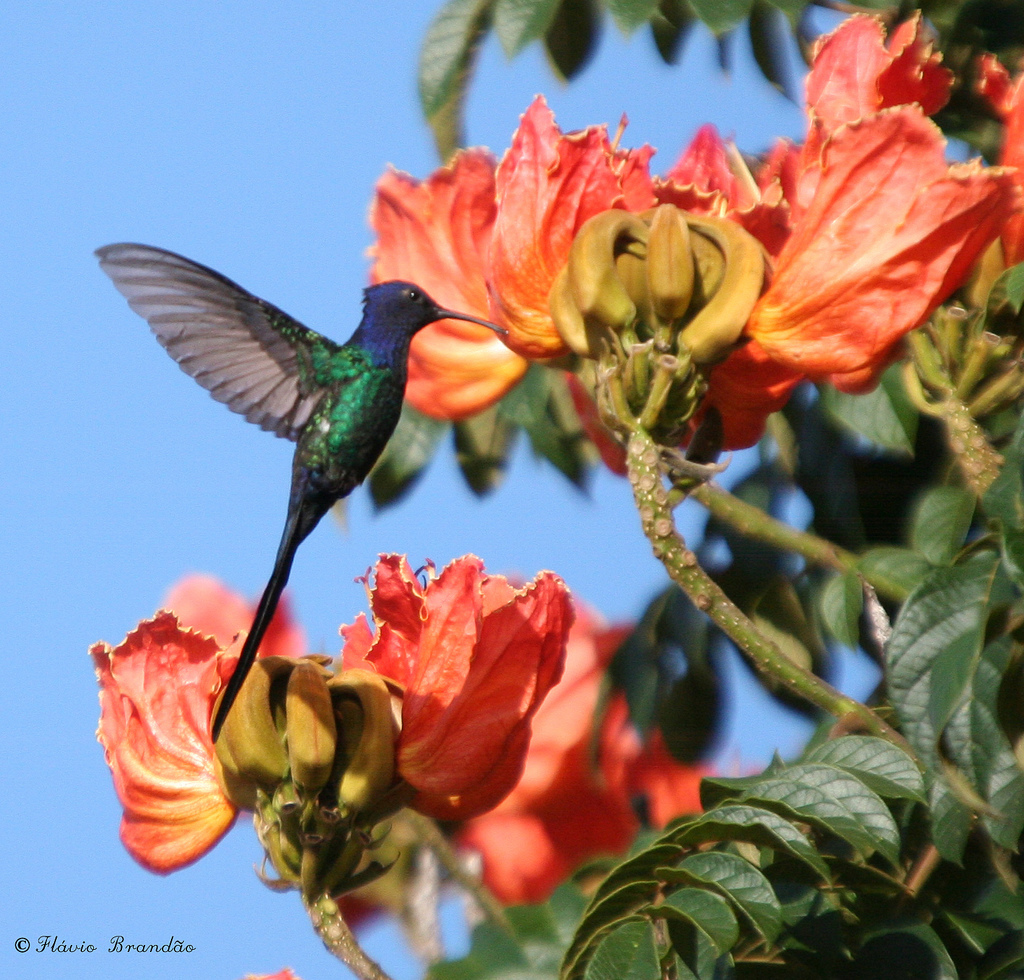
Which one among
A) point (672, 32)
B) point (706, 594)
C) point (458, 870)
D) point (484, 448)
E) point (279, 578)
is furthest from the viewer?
point (484, 448)

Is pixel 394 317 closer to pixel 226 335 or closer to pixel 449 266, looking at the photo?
pixel 449 266

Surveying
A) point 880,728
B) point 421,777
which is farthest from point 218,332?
point 880,728

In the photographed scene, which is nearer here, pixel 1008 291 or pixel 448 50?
pixel 1008 291

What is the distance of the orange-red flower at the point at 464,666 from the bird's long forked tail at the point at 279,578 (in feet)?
0.48

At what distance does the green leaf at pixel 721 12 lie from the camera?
245 cm

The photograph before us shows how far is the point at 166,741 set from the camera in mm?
2068

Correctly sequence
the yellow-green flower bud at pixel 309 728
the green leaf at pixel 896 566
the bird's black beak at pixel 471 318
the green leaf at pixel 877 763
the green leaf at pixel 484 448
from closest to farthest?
the green leaf at pixel 877 763
the yellow-green flower bud at pixel 309 728
the green leaf at pixel 896 566
the bird's black beak at pixel 471 318
the green leaf at pixel 484 448

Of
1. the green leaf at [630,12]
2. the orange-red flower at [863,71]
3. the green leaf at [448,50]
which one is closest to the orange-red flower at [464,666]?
the orange-red flower at [863,71]

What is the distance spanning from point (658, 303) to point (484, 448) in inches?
46.0

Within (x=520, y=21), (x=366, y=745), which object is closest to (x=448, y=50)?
(x=520, y=21)

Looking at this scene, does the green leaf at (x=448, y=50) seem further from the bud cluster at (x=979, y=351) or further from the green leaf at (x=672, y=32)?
the bud cluster at (x=979, y=351)

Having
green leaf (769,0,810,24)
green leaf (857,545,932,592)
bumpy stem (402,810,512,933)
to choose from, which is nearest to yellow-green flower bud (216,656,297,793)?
bumpy stem (402,810,512,933)

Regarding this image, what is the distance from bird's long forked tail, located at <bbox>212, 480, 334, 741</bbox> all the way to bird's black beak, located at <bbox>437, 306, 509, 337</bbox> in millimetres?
357

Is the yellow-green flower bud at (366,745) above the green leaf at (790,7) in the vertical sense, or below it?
below
